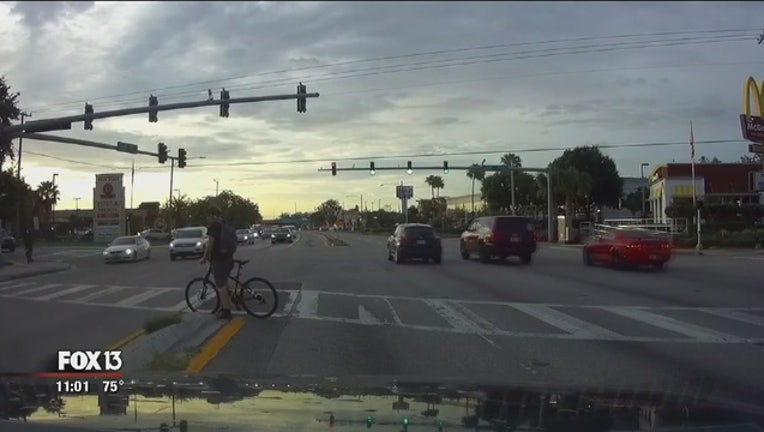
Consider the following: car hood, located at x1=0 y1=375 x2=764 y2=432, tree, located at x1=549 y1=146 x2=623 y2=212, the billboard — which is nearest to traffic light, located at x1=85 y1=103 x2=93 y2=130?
car hood, located at x1=0 y1=375 x2=764 y2=432

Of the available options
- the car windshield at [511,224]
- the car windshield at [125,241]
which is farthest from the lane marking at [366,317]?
the car windshield at [125,241]

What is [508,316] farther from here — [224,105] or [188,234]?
[188,234]

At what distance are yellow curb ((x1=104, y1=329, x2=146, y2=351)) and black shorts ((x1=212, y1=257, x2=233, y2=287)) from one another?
143 cm

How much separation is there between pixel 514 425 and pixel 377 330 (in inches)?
281

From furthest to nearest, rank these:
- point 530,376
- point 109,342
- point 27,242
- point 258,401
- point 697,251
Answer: point 697,251 → point 27,242 → point 109,342 → point 530,376 → point 258,401

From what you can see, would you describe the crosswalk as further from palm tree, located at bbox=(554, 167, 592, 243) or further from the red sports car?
palm tree, located at bbox=(554, 167, 592, 243)

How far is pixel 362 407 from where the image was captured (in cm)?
506

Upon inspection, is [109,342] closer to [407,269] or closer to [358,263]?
[407,269]

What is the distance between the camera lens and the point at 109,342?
10.5 meters

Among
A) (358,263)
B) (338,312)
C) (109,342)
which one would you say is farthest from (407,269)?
(109,342)

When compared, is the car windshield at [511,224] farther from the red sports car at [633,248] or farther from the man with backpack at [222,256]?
the man with backpack at [222,256]

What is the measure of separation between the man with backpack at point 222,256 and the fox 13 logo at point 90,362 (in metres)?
4.10

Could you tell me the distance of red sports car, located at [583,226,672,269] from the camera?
24656mm

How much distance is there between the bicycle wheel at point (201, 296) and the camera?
13648mm
